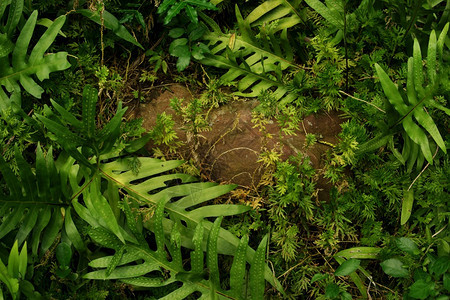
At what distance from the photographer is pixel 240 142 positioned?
2.47m

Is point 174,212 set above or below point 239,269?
above

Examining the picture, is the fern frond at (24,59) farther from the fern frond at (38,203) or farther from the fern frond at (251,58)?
the fern frond at (251,58)

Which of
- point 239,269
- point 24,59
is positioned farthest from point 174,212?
point 24,59

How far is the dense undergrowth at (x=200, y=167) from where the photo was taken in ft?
6.94

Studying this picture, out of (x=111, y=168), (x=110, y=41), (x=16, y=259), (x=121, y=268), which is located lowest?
(x=121, y=268)

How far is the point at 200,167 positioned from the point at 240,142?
0.84 feet

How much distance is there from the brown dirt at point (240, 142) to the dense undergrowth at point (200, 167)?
57 millimetres

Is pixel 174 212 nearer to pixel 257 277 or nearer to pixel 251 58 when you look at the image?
pixel 257 277

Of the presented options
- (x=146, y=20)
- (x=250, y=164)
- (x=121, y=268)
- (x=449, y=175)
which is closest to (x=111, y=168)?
(x=121, y=268)

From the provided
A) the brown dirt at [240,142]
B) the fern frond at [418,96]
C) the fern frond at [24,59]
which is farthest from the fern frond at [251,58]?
the fern frond at [24,59]

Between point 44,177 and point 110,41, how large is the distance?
0.89m

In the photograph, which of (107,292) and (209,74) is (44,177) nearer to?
(107,292)

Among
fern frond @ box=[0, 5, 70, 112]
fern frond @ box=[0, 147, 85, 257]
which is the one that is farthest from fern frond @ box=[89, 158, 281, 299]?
fern frond @ box=[0, 5, 70, 112]

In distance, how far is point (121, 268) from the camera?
6.88 ft
